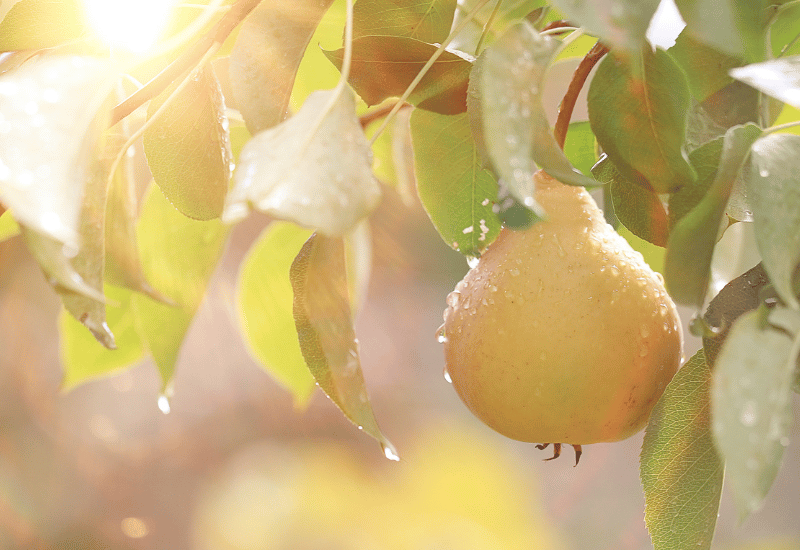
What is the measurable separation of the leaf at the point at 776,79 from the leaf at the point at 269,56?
0.16m

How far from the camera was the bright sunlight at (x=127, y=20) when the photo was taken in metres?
0.28

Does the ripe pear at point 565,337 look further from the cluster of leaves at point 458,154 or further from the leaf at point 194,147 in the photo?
the leaf at point 194,147

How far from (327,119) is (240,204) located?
46 mm

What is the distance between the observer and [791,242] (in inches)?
7.7

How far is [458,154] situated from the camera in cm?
36

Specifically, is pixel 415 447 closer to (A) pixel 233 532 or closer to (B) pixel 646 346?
(A) pixel 233 532

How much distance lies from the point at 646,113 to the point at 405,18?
5.3 inches

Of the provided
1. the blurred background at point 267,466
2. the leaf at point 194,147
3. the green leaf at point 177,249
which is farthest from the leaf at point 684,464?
the blurred background at point 267,466

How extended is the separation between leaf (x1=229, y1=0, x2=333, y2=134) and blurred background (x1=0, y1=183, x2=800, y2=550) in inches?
87.5

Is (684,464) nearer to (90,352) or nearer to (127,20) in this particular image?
(127,20)

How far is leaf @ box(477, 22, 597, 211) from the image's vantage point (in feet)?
0.58

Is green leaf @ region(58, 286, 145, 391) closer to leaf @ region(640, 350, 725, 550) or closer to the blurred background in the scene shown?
leaf @ region(640, 350, 725, 550)

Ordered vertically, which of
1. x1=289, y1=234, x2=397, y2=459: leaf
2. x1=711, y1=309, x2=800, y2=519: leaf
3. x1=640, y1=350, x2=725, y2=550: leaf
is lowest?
x1=640, y1=350, x2=725, y2=550: leaf

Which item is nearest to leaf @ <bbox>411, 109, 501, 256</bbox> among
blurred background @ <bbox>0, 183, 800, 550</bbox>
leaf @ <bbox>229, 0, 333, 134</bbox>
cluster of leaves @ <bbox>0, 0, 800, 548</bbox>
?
cluster of leaves @ <bbox>0, 0, 800, 548</bbox>
